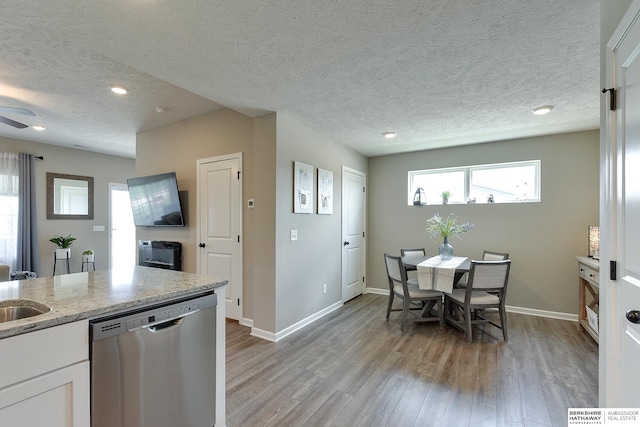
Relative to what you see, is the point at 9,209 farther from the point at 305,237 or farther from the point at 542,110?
the point at 542,110

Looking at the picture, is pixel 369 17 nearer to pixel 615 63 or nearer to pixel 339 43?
pixel 339 43

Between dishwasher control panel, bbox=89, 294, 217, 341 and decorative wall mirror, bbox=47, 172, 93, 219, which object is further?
decorative wall mirror, bbox=47, 172, 93, 219

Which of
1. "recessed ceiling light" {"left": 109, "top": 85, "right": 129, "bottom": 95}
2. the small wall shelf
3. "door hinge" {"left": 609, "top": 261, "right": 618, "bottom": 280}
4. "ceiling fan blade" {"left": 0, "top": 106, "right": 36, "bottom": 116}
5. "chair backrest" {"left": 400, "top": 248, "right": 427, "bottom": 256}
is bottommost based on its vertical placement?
the small wall shelf

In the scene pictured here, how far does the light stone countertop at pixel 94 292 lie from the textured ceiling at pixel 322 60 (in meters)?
1.49

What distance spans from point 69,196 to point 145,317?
543 centimetres

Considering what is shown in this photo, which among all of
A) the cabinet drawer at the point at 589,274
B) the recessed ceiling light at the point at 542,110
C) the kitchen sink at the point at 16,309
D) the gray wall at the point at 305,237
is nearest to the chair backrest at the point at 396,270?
the gray wall at the point at 305,237

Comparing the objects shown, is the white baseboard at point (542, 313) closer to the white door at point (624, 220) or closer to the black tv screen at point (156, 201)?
the white door at point (624, 220)

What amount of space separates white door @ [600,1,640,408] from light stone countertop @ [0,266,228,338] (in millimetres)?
1939

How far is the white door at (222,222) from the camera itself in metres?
3.50

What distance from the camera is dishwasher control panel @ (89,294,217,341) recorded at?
1.20m

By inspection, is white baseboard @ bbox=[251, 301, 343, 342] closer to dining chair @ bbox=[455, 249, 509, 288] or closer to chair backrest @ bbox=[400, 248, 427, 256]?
chair backrest @ bbox=[400, 248, 427, 256]

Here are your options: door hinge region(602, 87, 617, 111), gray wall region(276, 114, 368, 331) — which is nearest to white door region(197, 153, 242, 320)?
gray wall region(276, 114, 368, 331)

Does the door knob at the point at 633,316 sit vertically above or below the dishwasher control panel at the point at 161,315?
above

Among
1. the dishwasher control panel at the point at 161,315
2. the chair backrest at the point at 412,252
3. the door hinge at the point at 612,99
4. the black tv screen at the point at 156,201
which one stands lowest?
the chair backrest at the point at 412,252
